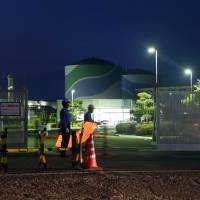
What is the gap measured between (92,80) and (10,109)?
251 ft

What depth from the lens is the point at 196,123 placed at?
22516 millimetres

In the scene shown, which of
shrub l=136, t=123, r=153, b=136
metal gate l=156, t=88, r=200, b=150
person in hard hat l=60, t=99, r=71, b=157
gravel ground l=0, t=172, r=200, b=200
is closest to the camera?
gravel ground l=0, t=172, r=200, b=200

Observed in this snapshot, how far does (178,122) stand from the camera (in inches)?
887

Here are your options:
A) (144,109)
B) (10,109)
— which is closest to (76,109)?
(144,109)

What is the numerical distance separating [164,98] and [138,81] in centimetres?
7644

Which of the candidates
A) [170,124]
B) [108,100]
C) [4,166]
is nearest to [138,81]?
[108,100]

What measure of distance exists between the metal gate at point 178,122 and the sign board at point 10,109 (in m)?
5.43

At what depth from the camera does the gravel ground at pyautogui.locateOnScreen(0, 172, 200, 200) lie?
11.0 metres

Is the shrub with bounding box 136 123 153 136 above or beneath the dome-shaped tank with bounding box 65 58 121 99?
beneath

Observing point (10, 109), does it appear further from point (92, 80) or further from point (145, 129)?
point (92, 80)

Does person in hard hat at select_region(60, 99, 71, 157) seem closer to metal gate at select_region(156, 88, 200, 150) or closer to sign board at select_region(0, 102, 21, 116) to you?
sign board at select_region(0, 102, 21, 116)

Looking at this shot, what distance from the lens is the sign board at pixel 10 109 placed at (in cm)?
2066

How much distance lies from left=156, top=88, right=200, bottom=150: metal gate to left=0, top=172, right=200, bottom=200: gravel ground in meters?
8.51

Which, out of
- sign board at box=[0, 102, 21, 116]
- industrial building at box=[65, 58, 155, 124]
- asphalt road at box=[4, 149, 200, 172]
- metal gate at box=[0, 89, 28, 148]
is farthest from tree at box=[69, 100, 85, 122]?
asphalt road at box=[4, 149, 200, 172]
